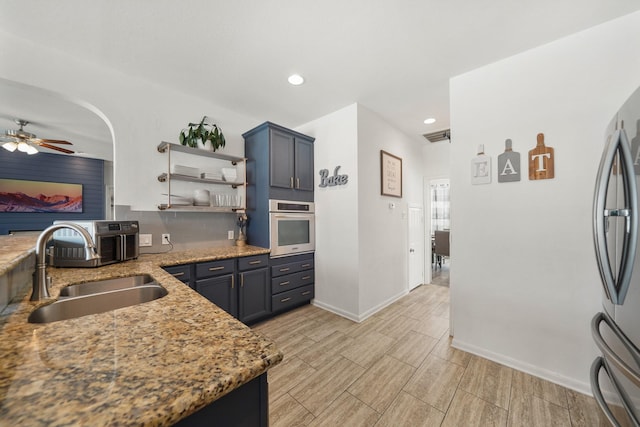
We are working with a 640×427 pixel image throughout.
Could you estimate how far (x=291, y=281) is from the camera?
307cm

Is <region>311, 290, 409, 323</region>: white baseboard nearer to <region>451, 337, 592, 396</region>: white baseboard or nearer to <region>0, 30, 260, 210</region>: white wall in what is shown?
<region>451, 337, 592, 396</region>: white baseboard

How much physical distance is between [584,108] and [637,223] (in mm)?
1349

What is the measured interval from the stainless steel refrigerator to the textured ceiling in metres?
1.09

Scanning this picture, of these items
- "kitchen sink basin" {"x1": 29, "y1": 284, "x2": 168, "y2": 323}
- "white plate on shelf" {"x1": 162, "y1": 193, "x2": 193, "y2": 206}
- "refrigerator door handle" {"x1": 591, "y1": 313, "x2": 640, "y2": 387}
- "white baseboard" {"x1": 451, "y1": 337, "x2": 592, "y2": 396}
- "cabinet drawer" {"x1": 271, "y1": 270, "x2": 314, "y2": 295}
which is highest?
"white plate on shelf" {"x1": 162, "y1": 193, "x2": 193, "y2": 206}

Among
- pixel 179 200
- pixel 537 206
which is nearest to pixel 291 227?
pixel 179 200

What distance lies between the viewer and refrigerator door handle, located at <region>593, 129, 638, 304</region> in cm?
95

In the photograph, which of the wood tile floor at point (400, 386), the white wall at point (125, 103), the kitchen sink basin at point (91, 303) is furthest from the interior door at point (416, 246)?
the kitchen sink basin at point (91, 303)

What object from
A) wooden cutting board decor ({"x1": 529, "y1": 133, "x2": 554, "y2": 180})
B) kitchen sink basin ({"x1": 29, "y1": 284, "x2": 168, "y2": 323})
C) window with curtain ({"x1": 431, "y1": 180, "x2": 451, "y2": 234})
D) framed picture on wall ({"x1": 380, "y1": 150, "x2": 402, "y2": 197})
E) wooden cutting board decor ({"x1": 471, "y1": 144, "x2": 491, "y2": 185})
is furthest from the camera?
window with curtain ({"x1": 431, "y1": 180, "x2": 451, "y2": 234})

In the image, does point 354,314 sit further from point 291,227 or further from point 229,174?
point 229,174

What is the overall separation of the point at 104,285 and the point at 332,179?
2432 mm

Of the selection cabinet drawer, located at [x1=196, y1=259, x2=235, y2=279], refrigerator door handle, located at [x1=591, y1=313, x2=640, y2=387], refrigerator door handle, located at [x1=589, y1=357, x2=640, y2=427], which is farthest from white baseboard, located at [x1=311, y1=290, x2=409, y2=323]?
refrigerator door handle, located at [x1=591, y1=313, x2=640, y2=387]

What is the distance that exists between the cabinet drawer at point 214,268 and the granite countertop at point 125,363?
1.26 m

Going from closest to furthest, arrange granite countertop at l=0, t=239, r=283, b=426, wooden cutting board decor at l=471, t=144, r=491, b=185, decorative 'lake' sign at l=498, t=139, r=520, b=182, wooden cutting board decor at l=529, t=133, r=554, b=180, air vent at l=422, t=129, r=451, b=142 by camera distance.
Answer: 1. granite countertop at l=0, t=239, r=283, b=426
2. wooden cutting board decor at l=529, t=133, r=554, b=180
3. decorative 'lake' sign at l=498, t=139, r=520, b=182
4. wooden cutting board decor at l=471, t=144, r=491, b=185
5. air vent at l=422, t=129, r=451, b=142

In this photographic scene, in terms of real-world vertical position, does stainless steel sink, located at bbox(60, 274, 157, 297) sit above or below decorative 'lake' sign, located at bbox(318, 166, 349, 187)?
below
